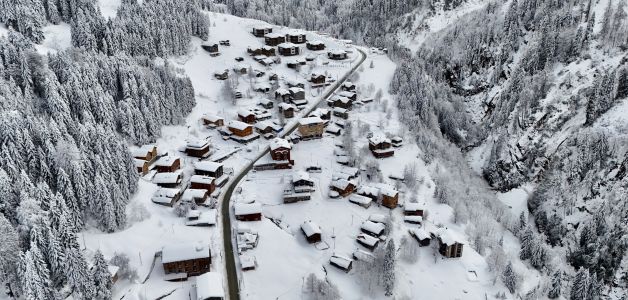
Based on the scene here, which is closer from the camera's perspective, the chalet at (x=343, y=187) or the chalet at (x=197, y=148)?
the chalet at (x=343, y=187)

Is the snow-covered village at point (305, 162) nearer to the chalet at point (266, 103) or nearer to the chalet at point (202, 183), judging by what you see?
the chalet at point (202, 183)

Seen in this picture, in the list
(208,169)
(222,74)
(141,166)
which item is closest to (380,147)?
(208,169)

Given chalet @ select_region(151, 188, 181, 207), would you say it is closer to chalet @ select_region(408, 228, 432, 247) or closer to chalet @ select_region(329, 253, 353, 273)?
chalet @ select_region(329, 253, 353, 273)

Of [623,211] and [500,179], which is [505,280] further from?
[500,179]

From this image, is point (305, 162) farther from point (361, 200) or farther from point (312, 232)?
point (312, 232)

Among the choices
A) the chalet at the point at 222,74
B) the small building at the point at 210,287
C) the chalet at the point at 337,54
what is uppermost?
the chalet at the point at 337,54

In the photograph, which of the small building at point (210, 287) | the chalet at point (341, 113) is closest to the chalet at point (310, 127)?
the chalet at point (341, 113)
